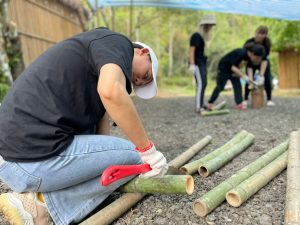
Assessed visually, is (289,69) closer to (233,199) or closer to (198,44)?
(198,44)

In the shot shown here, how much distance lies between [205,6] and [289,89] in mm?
7982

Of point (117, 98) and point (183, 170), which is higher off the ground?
point (117, 98)

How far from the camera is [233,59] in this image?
7.20 meters

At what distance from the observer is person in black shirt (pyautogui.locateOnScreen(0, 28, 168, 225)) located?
2.03m

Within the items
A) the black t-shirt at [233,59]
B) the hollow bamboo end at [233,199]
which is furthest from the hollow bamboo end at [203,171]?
the black t-shirt at [233,59]

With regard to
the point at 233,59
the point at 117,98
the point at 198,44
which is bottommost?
the point at 233,59

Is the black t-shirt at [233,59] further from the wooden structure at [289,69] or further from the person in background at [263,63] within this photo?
the wooden structure at [289,69]

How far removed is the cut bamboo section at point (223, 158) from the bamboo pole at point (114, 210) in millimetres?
715

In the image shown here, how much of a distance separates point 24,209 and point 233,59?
18.9 feet

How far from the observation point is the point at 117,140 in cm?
241

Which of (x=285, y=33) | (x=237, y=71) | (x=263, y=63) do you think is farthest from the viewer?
(x=285, y=33)

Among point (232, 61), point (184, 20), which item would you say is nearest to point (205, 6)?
point (232, 61)

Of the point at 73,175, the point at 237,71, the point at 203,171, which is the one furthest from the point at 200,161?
the point at 237,71

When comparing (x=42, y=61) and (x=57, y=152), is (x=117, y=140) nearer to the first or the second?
(x=57, y=152)
